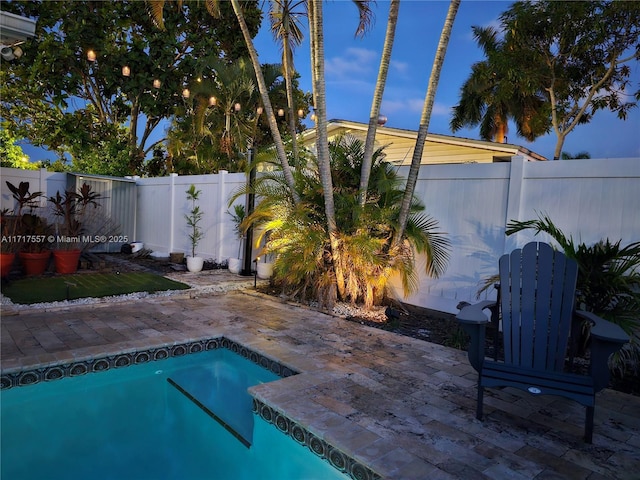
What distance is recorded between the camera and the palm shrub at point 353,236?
5.63m

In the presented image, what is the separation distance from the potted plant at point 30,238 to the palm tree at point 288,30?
4881 mm

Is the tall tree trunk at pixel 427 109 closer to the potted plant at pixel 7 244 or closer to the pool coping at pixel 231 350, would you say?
the pool coping at pixel 231 350

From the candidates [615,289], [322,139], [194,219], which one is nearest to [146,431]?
[322,139]

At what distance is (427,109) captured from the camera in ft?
17.2

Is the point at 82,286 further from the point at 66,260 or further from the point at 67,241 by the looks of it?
the point at 67,241

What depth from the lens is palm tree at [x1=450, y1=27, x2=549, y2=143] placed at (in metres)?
15.5

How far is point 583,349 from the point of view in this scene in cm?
418

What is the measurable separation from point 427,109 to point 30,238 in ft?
23.5

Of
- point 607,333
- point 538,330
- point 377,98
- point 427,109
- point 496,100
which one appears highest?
point 496,100

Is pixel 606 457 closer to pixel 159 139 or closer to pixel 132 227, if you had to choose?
pixel 132 227

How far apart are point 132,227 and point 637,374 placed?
1172 cm

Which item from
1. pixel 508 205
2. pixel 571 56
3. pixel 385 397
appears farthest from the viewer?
pixel 571 56

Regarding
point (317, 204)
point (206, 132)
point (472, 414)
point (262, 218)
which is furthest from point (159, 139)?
point (472, 414)

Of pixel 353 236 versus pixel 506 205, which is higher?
pixel 506 205
